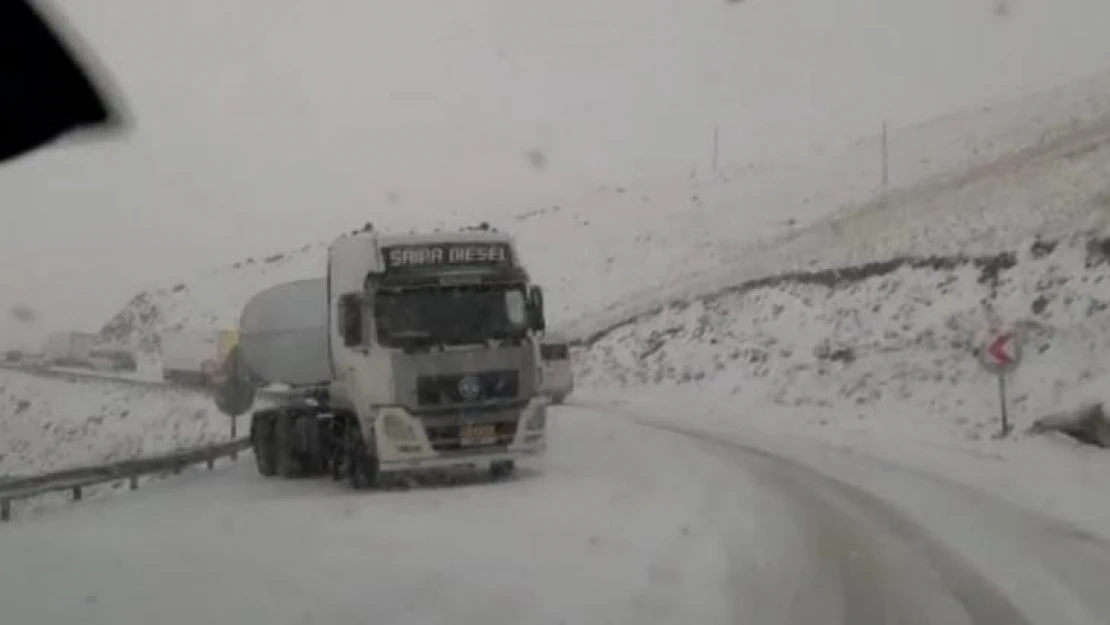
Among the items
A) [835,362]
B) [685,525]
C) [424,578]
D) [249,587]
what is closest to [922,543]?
[685,525]

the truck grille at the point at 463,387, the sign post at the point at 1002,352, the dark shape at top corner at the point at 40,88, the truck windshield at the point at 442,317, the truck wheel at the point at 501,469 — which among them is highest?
the dark shape at top corner at the point at 40,88

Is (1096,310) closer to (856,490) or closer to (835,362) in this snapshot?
(835,362)

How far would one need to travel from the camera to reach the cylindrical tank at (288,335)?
20.3 meters

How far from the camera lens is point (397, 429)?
53.5ft

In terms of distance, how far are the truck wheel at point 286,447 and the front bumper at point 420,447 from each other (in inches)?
125

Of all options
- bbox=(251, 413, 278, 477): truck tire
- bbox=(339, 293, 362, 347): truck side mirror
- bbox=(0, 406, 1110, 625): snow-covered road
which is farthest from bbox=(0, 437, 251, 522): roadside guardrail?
bbox=(339, 293, 362, 347): truck side mirror

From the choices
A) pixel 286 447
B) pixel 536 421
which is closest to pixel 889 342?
pixel 536 421

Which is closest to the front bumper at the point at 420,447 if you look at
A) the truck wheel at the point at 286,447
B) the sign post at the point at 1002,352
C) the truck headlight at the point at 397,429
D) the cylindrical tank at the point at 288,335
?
the truck headlight at the point at 397,429

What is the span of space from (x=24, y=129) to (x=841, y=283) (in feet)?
112

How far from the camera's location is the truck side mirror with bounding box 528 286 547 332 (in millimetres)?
16750

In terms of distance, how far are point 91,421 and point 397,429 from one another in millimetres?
12588

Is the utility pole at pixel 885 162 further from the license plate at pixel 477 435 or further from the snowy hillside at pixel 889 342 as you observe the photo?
the license plate at pixel 477 435

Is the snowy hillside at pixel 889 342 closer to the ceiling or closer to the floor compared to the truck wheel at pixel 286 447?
closer to the ceiling

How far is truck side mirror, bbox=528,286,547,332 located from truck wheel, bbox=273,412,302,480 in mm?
4493
